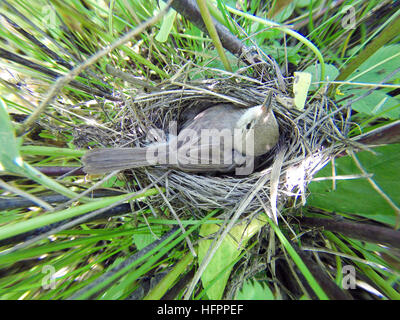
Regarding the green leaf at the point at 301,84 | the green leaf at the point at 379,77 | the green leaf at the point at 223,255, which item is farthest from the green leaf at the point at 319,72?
the green leaf at the point at 223,255

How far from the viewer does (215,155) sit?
1.10 meters

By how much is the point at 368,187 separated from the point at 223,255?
50 cm

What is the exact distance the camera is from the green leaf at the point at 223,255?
2.35 feet

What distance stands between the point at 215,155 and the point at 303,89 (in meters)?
0.50

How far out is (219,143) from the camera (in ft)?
3.62

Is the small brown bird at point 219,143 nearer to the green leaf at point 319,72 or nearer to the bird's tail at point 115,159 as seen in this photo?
the bird's tail at point 115,159

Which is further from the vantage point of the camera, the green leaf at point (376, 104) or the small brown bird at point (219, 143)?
the small brown bird at point (219, 143)

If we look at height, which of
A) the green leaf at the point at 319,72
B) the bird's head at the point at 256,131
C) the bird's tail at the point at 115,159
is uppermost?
the green leaf at the point at 319,72

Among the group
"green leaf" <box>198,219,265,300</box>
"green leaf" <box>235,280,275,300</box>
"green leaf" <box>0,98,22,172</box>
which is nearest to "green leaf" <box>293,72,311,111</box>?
"green leaf" <box>198,219,265,300</box>

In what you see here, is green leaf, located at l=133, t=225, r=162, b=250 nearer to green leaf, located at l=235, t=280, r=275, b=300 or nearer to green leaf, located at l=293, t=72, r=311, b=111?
green leaf, located at l=235, t=280, r=275, b=300

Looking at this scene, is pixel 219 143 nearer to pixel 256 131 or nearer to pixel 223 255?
pixel 256 131

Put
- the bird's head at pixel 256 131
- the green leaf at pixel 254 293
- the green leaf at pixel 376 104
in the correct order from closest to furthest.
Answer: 1. the green leaf at pixel 254 293
2. the green leaf at pixel 376 104
3. the bird's head at pixel 256 131

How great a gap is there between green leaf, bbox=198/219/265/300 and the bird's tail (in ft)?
1.32
